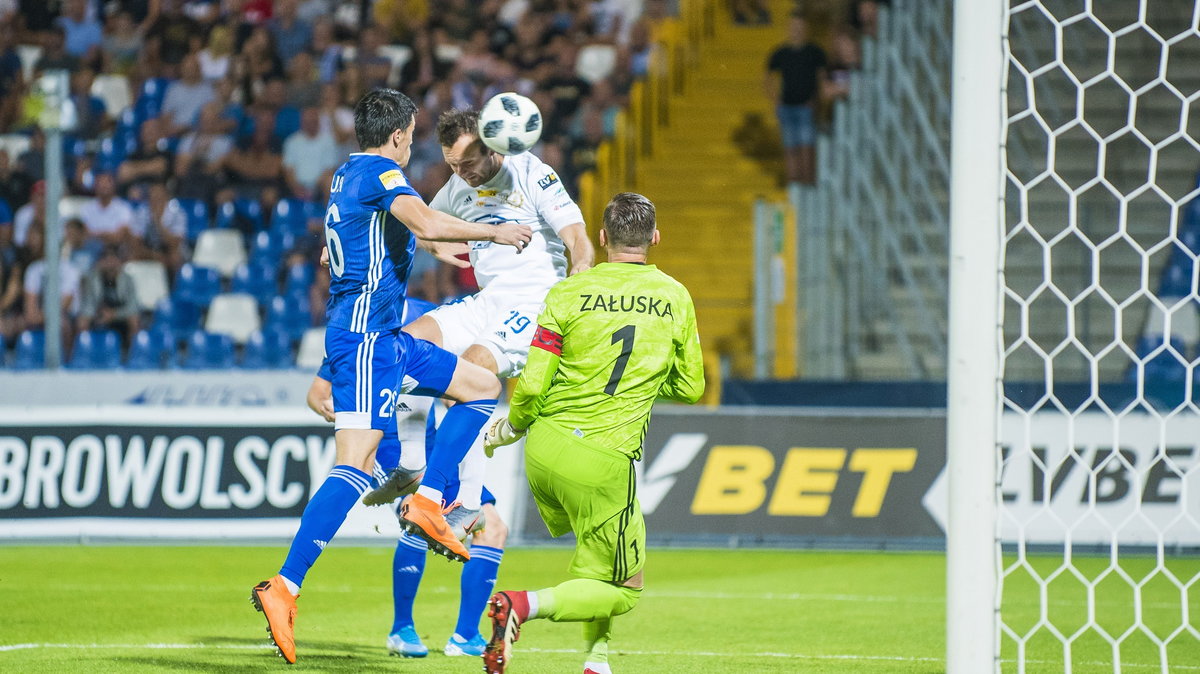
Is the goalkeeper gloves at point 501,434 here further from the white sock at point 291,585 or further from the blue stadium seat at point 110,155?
the blue stadium seat at point 110,155

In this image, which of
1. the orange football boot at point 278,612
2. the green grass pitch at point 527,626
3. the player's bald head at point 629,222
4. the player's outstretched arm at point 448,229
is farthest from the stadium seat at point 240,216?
the player's bald head at point 629,222

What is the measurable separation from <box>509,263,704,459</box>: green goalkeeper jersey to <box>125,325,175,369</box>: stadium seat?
1032cm

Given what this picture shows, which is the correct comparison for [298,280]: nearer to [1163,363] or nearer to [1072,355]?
[1072,355]

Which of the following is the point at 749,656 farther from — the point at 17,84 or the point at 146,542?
the point at 17,84

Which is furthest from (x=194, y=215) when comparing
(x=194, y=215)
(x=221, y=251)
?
(x=221, y=251)

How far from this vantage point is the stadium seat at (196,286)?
632 inches

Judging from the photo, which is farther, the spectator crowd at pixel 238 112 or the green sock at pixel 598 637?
the spectator crowd at pixel 238 112

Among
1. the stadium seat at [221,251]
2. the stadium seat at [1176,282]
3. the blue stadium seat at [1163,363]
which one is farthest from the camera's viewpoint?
the stadium seat at [221,251]

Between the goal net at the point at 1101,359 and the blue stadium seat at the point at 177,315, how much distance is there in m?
8.30

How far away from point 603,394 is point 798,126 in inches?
468

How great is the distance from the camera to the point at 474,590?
6.85m

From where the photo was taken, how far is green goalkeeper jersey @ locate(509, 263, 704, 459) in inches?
214

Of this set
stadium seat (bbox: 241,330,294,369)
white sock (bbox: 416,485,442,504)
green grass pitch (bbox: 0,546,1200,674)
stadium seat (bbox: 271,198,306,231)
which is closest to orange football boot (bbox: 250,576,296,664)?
green grass pitch (bbox: 0,546,1200,674)

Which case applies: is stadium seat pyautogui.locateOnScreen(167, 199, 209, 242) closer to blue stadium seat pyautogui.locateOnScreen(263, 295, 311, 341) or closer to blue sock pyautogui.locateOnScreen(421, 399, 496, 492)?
blue stadium seat pyautogui.locateOnScreen(263, 295, 311, 341)
